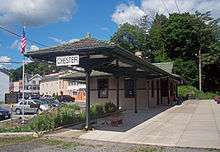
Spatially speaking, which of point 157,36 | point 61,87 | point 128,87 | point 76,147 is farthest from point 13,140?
point 61,87

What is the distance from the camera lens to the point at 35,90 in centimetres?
11394

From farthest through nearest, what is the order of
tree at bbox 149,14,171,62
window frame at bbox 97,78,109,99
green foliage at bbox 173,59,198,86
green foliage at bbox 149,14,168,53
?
1. green foliage at bbox 149,14,168,53
2. tree at bbox 149,14,171,62
3. green foliage at bbox 173,59,198,86
4. window frame at bbox 97,78,109,99

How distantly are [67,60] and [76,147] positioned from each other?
4591 millimetres

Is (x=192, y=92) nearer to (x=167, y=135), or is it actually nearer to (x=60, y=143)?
(x=167, y=135)

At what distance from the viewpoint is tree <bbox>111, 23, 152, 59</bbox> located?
81500mm

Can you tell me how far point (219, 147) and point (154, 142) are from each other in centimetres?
233

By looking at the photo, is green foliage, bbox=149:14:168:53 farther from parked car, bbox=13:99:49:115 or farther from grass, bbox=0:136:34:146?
grass, bbox=0:136:34:146

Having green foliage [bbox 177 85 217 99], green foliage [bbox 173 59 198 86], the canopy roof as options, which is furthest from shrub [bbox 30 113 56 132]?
green foliage [bbox 173 59 198 86]

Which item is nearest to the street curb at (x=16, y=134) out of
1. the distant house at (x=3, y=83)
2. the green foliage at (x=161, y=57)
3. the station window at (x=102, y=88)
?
the station window at (x=102, y=88)

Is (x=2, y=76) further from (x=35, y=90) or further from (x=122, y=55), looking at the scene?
(x=122, y=55)

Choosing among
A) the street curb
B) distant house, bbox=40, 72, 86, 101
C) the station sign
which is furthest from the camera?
distant house, bbox=40, 72, 86, 101

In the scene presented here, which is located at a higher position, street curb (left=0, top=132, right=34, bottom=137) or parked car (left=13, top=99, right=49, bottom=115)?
parked car (left=13, top=99, right=49, bottom=115)

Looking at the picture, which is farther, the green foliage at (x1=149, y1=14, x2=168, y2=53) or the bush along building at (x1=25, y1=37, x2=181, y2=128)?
the green foliage at (x1=149, y1=14, x2=168, y2=53)

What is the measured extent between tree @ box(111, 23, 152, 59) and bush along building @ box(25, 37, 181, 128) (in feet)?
126
